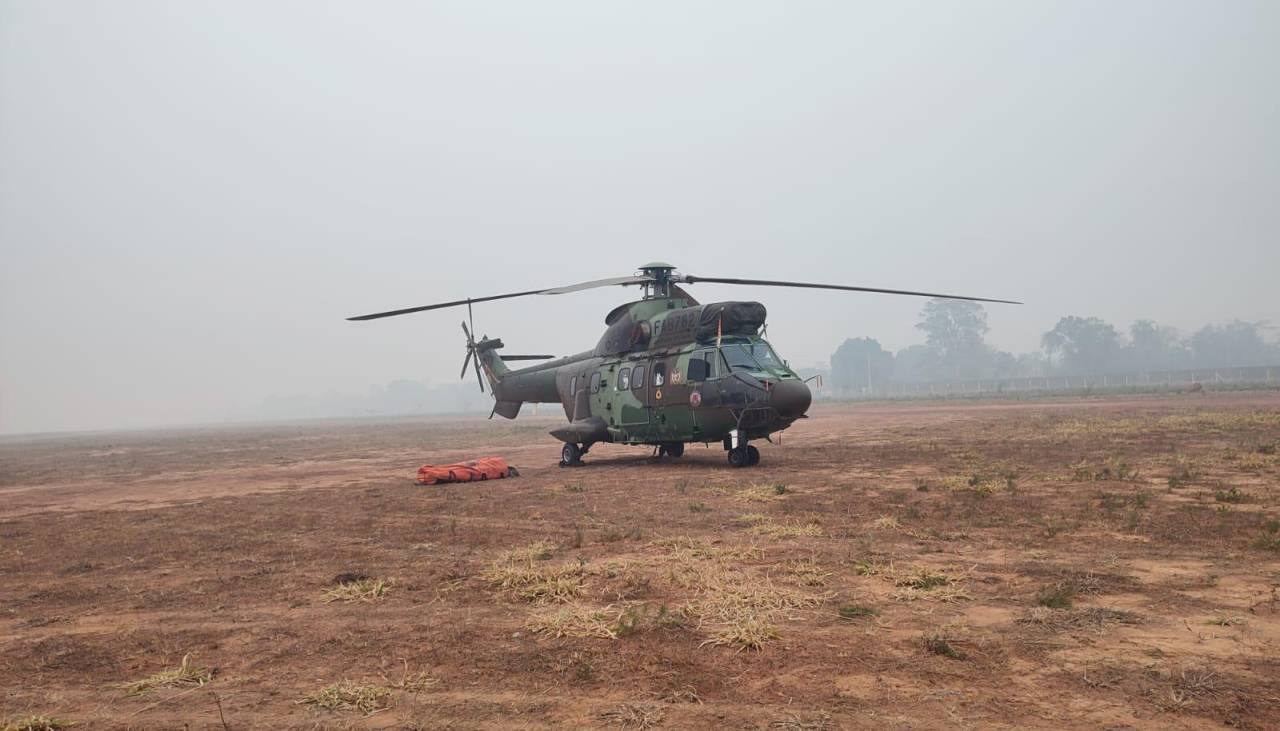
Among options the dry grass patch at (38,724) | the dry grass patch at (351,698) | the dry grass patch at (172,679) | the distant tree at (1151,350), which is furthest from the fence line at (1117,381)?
the dry grass patch at (38,724)

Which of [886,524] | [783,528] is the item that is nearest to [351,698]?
[783,528]

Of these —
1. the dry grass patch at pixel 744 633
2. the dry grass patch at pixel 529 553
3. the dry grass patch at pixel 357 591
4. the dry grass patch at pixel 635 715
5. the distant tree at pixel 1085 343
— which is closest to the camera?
the dry grass patch at pixel 635 715

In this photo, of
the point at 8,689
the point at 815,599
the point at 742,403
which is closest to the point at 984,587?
the point at 815,599

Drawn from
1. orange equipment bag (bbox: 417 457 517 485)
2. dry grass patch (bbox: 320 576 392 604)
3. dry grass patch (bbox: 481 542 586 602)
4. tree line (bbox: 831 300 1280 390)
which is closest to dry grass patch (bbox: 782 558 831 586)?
dry grass patch (bbox: 481 542 586 602)

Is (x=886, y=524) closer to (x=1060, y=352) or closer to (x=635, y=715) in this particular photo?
(x=635, y=715)

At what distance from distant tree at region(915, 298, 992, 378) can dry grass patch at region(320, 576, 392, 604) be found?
185551 millimetres

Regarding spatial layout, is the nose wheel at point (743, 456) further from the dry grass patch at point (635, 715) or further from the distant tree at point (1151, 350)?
the distant tree at point (1151, 350)

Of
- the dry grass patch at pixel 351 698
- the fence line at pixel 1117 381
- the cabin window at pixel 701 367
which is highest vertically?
the cabin window at pixel 701 367

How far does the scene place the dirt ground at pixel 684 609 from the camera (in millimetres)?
4227

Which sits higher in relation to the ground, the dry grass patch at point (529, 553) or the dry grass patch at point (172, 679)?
the dry grass patch at point (172, 679)

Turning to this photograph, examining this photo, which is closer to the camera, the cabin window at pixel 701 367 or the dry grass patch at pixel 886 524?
the dry grass patch at pixel 886 524

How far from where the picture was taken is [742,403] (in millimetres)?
15648

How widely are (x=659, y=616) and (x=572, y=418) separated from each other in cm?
1485

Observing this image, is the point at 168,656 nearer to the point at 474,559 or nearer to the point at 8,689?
the point at 8,689
